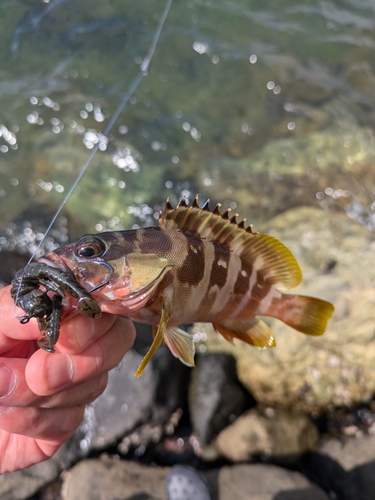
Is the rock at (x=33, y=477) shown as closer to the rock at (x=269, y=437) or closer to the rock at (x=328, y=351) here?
the rock at (x=269, y=437)

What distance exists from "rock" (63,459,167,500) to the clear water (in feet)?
10.4

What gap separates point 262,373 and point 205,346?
0.75 m

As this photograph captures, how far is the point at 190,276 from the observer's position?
2.17 meters

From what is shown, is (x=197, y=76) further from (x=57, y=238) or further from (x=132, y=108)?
(x=57, y=238)

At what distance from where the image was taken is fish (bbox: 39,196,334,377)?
1.97 meters

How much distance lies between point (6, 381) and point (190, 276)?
1.03 metres

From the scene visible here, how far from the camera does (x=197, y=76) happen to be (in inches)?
303

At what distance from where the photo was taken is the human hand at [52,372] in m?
2.00

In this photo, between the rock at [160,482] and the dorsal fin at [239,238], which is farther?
the rock at [160,482]

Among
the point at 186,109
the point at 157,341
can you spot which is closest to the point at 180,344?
the point at 157,341

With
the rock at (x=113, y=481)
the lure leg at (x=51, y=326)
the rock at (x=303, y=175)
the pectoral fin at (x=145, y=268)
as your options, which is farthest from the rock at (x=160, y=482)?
the rock at (x=303, y=175)

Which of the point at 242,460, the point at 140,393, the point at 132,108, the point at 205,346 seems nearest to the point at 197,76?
the point at 132,108

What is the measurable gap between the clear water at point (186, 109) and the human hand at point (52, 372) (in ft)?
12.5

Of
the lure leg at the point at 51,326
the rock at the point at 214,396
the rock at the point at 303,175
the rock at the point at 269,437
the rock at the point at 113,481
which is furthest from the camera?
the rock at the point at 303,175
